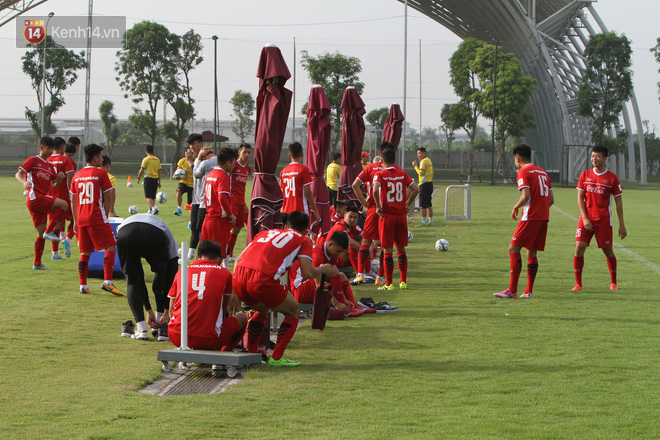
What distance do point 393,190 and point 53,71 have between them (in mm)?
45657

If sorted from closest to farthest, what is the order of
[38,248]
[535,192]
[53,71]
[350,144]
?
1. [535,192]
2. [38,248]
3. [350,144]
4. [53,71]

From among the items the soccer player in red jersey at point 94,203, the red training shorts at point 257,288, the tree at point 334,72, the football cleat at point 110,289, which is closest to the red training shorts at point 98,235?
the soccer player in red jersey at point 94,203

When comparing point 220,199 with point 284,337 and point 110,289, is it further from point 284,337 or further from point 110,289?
point 284,337

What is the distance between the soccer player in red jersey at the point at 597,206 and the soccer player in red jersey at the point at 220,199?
4.68 meters

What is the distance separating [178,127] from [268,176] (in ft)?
141

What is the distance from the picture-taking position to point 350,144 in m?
14.4

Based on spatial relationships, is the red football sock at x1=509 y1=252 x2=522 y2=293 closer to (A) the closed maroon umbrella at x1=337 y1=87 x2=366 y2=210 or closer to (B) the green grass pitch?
(B) the green grass pitch

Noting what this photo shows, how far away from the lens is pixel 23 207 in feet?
71.9

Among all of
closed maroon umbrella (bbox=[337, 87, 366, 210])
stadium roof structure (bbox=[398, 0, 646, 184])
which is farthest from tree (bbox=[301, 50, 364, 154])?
closed maroon umbrella (bbox=[337, 87, 366, 210])

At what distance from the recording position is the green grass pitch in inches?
171

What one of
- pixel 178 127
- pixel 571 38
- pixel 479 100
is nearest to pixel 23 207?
pixel 178 127

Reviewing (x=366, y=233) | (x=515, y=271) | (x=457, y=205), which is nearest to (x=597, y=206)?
(x=515, y=271)

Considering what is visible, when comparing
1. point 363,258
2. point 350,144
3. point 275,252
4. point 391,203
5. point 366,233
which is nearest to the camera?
point 275,252

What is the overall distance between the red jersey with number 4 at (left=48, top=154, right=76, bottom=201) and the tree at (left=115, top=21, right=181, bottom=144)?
38.6 m
